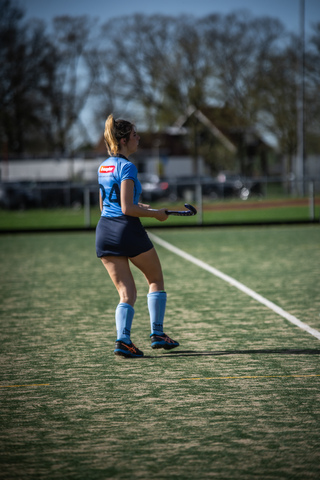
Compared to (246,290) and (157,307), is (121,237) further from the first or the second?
(246,290)

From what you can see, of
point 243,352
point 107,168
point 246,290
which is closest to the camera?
point 107,168

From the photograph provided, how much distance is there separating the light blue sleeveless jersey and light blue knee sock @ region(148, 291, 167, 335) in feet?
2.69

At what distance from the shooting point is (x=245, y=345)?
22.0ft

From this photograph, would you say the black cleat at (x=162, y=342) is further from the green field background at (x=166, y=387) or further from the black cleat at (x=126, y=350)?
the black cleat at (x=126, y=350)

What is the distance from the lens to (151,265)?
6277 mm

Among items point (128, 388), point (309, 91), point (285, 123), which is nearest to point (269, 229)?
point (128, 388)

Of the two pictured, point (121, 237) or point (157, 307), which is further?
point (157, 307)

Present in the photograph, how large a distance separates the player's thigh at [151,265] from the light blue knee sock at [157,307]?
0.07 m

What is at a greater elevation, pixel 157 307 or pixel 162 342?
pixel 157 307

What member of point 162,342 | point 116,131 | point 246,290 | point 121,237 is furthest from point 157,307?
point 246,290

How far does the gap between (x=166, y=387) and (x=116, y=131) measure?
2.09 metres

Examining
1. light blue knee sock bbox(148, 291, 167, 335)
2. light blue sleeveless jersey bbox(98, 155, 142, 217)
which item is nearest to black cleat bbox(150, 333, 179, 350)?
light blue knee sock bbox(148, 291, 167, 335)

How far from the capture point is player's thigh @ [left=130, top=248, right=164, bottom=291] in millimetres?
6227

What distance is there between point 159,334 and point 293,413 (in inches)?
82.3
